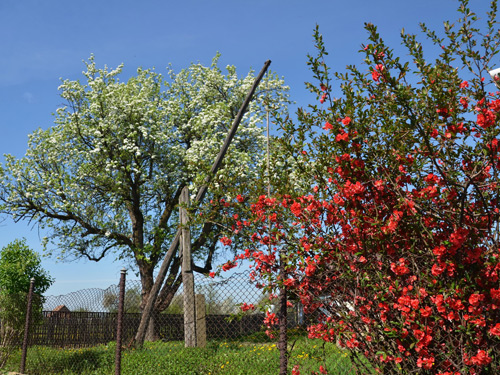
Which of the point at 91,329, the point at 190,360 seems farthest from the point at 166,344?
the point at 91,329

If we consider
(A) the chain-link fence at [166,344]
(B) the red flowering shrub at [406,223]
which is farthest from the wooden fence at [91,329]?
(B) the red flowering shrub at [406,223]

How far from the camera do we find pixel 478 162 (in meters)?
3.62

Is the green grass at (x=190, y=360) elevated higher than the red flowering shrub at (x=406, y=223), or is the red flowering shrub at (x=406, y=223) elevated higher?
the red flowering shrub at (x=406, y=223)

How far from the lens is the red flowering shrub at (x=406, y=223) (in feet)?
11.5

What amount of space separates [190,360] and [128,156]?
10861 mm

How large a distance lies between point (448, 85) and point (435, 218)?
1.14 m

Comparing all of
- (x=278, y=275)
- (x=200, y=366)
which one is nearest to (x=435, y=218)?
(x=278, y=275)

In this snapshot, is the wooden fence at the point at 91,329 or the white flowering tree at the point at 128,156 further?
the white flowering tree at the point at 128,156

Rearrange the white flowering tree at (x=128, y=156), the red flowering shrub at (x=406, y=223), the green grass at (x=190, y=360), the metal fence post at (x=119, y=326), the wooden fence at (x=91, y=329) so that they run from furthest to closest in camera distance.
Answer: the white flowering tree at (x=128, y=156) < the wooden fence at (x=91, y=329) < the green grass at (x=190, y=360) < the metal fence post at (x=119, y=326) < the red flowering shrub at (x=406, y=223)

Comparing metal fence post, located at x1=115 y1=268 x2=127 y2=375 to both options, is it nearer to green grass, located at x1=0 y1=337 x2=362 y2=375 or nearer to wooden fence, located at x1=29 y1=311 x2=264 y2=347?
green grass, located at x1=0 y1=337 x2=362 y2=375

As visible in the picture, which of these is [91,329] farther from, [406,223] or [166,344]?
[406,223]

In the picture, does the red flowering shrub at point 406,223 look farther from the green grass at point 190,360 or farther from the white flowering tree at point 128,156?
the white flowering tree at point 128,156

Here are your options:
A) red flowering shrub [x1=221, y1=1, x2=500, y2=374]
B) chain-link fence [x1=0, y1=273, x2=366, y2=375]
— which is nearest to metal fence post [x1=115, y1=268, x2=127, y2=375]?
chain-link fence [x1=0, y1=273, x2=366, y2=375]

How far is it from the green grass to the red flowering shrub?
261 cm
